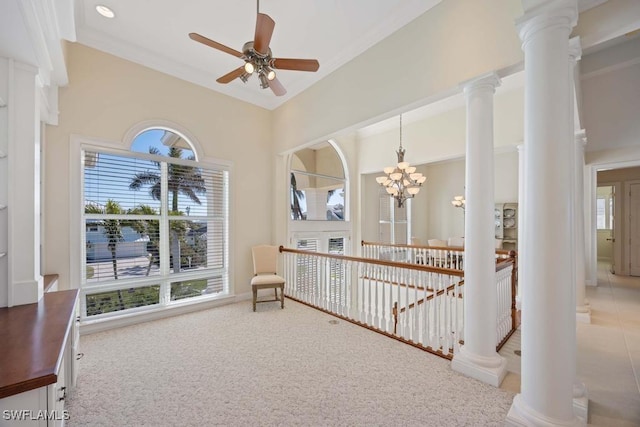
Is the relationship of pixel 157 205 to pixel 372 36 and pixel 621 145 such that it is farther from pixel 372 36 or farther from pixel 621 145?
pixel 621 145

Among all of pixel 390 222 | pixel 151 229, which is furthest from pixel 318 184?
pixel 151 229

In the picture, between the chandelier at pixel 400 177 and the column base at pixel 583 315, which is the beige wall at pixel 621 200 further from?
the chandelier at pixel 400 177

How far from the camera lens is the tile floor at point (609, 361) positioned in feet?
6.65

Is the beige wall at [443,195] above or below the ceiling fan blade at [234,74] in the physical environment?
below

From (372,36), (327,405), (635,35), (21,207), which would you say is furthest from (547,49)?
(635,35)

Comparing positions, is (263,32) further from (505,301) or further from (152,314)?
(505,301)

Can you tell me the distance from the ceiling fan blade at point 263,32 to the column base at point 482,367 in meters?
3.29

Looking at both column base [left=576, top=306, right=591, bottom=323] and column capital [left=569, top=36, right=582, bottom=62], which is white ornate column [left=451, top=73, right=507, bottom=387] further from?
column base [left=576, top=306, right=591, bottom=323]

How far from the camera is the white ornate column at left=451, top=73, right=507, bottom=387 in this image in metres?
2.40

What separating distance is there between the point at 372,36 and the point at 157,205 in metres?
3.66

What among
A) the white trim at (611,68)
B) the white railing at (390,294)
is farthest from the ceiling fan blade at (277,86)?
the white trim at (611,68)

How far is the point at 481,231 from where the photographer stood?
242 centimetres

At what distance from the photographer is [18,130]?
7.06 ft

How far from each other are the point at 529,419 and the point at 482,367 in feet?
2.17
